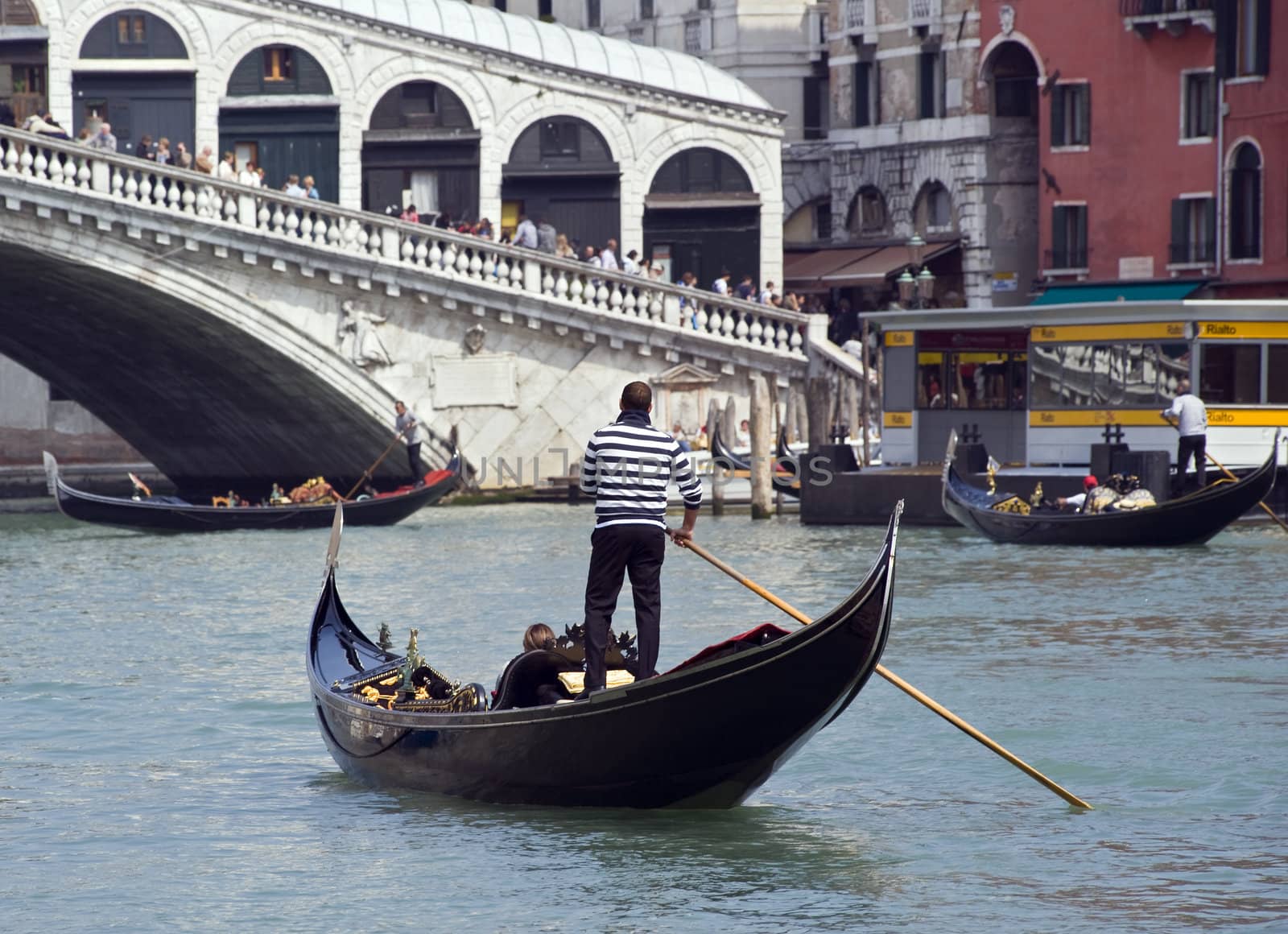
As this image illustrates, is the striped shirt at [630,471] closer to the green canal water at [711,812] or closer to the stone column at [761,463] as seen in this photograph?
the green canal water at [711,812]

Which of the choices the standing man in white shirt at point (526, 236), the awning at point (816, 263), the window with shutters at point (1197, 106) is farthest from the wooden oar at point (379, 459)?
the window with shutters at point (1197, 106)

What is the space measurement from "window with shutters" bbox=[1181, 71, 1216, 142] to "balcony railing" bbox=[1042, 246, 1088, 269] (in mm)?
2007

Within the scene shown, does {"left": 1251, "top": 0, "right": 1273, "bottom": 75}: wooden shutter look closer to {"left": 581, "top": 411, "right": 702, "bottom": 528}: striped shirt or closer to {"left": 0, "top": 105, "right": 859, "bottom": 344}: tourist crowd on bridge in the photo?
{"left": 0, "top": 105, "right": 859, "bottom": 344}: tourist crowd on bridge

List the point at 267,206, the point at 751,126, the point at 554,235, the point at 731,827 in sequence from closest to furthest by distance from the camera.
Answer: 1. the point at 731,827
2. the point at 267,206
3. the point at 554,235
4. the point at 751,126

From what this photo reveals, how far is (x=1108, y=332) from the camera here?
64.5 ft

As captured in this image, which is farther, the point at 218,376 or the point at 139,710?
the point at 218,376

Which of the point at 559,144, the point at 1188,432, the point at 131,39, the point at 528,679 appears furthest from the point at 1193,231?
the point at 528,679

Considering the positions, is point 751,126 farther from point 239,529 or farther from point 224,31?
point 239,529

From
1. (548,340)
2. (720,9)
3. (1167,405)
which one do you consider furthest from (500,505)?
(720,9)

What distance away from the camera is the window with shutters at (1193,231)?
26.8 metres

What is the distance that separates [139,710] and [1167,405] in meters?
10.5

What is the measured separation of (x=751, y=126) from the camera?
27.7 metres

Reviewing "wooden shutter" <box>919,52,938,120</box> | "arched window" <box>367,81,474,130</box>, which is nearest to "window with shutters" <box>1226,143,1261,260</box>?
"wooden shutter" <box>919,52,938,120</box>

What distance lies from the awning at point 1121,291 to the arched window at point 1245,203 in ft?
1.94
